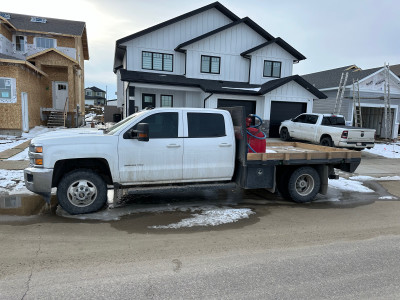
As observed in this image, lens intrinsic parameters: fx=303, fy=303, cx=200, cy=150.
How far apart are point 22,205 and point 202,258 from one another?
4.20m

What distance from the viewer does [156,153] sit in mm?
5750

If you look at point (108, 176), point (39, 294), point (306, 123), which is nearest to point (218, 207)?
point (108, 176)

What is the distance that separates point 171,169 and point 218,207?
130 centimetres

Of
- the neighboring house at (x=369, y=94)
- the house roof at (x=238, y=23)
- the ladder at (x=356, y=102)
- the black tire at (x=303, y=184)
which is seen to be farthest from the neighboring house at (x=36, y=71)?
the neighboring house at (x=369, y=94)

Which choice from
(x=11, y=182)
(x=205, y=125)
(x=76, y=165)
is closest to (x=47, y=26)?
(x=11, y=182)

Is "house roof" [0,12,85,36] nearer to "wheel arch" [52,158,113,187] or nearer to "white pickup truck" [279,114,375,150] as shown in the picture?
"white pickup truck" [279,114,375,150]

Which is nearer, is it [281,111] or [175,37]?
[281,111]

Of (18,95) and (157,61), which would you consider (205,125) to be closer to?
(157,61)

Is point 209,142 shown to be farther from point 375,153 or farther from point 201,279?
point 375,153

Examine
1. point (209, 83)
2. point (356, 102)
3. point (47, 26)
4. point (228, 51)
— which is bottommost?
point (356, 102)

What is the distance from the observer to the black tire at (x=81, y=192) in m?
5.44

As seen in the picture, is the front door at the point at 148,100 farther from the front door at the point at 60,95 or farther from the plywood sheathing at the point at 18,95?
the front door at the point at 60,95

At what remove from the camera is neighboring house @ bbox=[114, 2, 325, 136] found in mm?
18859

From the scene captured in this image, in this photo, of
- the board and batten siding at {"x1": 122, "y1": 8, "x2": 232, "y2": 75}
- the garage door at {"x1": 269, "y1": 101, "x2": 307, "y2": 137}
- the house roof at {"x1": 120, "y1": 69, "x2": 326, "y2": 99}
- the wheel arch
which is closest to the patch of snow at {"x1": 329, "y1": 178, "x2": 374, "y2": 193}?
the wheel arch
